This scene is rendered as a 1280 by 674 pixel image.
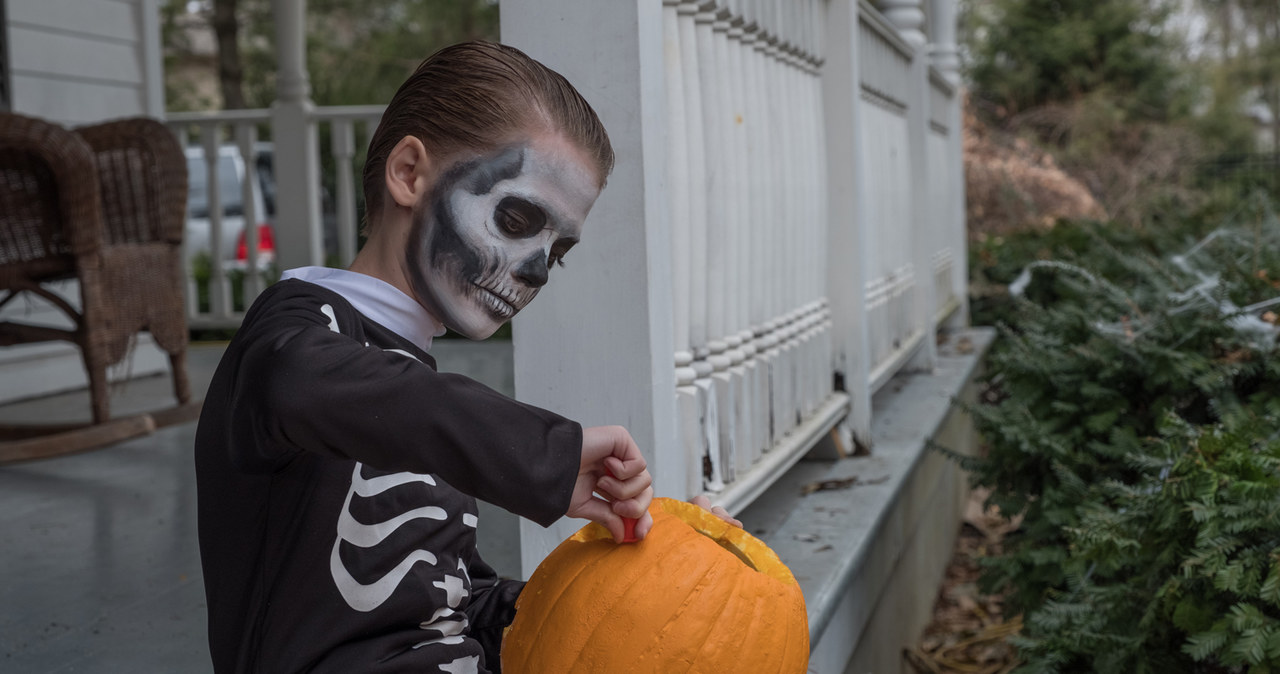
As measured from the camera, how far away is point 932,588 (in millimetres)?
4133

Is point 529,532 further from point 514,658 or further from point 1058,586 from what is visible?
point 1058,586

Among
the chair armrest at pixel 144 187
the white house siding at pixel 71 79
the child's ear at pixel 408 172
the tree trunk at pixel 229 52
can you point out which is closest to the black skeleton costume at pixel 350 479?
Answer: the child's ear at pixel 408 172

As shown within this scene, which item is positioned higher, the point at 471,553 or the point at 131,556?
the point at 471,553

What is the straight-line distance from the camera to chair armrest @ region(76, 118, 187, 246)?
14.8ft

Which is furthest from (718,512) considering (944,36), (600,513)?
(944,36)

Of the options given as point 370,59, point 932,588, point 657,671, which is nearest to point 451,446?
point 657,671

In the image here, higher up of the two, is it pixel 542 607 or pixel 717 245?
pixel 717 245

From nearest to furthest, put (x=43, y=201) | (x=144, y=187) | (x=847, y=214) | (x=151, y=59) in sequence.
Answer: (x=847, y=214), (x=43, y=201), (x=144, y=187), (x=151, y=59)

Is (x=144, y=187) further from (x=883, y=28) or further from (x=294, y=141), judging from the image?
(x=883, y=28)

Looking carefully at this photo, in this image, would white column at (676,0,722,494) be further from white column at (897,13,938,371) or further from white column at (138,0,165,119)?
white column at (138,0,165,119)

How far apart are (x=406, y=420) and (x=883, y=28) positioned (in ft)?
11.9

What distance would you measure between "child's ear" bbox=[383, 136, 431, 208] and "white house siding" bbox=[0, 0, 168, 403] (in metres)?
3.98

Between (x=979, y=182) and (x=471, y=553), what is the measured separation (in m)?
11.6

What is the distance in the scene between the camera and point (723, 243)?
2.30 meters
